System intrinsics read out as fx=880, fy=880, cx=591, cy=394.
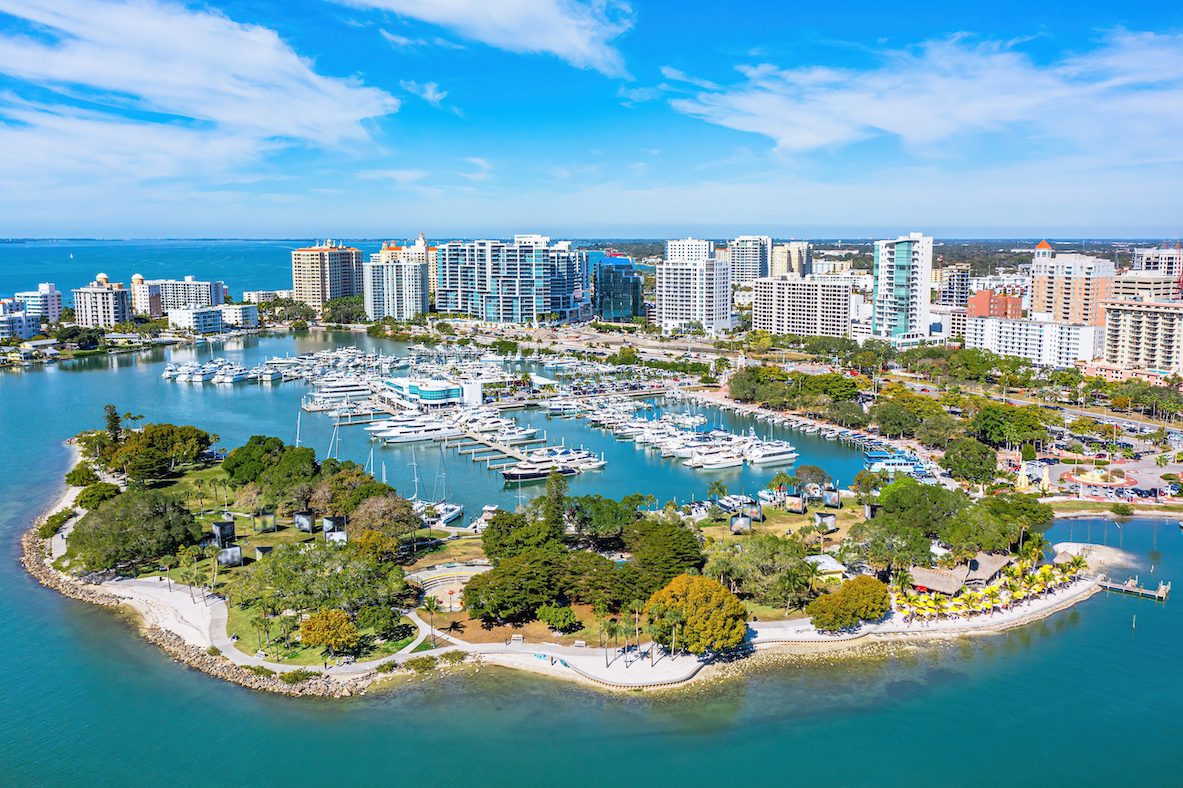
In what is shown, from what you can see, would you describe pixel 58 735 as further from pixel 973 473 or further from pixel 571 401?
pixel 571 401

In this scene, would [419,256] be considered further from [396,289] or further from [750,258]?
[750,258]

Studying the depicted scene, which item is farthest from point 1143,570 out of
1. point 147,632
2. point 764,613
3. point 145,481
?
point 145,481

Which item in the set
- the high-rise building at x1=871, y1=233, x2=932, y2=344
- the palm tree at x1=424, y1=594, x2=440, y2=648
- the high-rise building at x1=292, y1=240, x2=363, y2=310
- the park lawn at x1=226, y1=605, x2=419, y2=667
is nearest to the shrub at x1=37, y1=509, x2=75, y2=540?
the park lawn at x1=226, y1=605, x2=419, y2=667

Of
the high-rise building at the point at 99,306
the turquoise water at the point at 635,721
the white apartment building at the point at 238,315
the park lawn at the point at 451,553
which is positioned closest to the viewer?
the turquoise water at the point at 635,721

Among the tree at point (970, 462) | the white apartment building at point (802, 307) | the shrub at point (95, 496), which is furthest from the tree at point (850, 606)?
the white apartment building at point (802, 307)

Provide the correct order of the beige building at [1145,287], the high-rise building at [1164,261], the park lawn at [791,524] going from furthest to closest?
the high-rise building at [1164,261], the beige building at [1145,287], the park lawn at [791,524]

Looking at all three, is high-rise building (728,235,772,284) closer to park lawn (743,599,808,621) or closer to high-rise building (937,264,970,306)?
high-rise building (937,264,970,306)

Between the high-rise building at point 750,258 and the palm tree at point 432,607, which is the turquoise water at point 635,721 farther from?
the high-rise building at point 750,258
